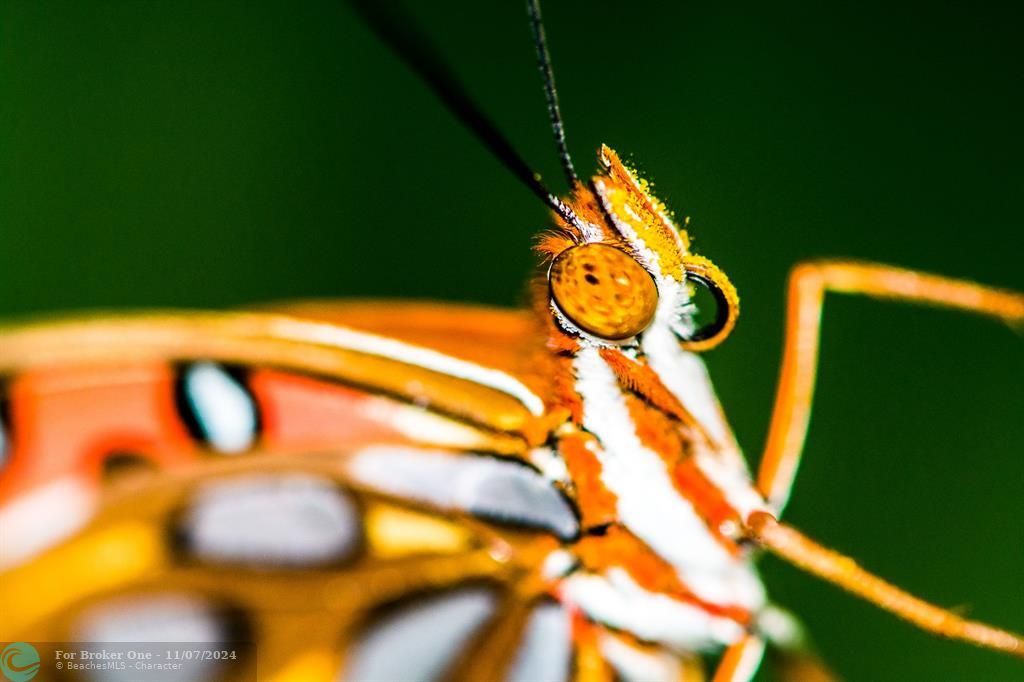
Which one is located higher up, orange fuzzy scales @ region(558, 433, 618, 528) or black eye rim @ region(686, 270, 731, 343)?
black eye rim @ region(686, 270, 731, 343)

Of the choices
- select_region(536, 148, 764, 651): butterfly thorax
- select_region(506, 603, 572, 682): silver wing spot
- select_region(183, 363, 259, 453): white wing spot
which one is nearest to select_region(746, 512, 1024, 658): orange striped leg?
select_region(536, 148, 764, 651): butterfly thorax

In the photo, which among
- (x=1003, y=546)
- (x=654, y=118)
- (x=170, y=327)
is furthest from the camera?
(x=654, y=118)

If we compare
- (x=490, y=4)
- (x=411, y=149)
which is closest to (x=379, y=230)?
(x=411, y=149)

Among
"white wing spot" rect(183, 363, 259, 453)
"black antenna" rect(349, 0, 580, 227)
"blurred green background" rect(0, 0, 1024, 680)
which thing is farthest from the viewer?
"blurred green background" rect(0, 0, 1024, 680)

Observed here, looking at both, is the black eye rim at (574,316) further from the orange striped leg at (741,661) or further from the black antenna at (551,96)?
the orange striped leg at (741,661)

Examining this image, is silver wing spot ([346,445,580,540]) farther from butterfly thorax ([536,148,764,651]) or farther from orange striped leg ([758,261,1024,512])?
orange striped leg ([758,261,1024,512])

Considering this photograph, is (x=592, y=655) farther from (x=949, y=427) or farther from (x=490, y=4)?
(x=490, y=4)

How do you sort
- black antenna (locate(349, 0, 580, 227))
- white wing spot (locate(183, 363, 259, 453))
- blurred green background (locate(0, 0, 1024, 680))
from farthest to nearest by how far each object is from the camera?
blurred green background (locate(0, 0, 1024, 680))
white wing spot (locate(183, 363, 259, 453))
black antenna (locate(349, 0, 580, 227))
